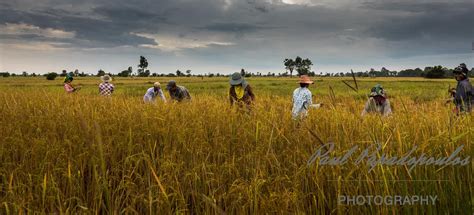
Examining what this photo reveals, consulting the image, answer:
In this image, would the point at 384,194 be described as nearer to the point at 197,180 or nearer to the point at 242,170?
the point at 242,170

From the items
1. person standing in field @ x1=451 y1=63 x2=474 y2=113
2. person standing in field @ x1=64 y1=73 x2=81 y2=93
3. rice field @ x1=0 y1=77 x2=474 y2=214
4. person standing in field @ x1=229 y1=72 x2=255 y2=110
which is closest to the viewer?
rice field @ x1=0 y1=77 x2=474 y2=214

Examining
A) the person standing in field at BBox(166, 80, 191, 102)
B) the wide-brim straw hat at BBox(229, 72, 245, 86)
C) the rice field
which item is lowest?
the rice field

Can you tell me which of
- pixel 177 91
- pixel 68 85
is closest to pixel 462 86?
pixel 177 91

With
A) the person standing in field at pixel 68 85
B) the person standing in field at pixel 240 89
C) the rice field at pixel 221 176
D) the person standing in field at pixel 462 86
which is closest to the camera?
the rice field at pixel 221 176

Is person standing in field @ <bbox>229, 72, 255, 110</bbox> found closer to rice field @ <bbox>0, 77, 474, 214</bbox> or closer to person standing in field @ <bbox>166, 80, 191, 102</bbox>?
person standing in field @ <bbox>166, 80, 191, 102</bbox>

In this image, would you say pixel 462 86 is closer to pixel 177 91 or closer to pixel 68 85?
pixel 177 91

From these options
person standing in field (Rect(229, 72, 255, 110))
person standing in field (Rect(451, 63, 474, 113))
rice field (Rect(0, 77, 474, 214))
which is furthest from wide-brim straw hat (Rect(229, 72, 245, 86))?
person standing in field (Rect(451, 63, 474, 113))

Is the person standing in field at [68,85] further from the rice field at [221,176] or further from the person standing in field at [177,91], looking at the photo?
the rice field at [221,176]

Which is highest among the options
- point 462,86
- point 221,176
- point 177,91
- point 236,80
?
point 236,80

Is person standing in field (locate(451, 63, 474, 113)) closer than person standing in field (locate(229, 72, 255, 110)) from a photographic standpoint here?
Yes

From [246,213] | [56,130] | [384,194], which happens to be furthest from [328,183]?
[56,130]

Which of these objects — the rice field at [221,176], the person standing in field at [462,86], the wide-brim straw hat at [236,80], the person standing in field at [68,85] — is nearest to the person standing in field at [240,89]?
the wide-brim straw hat at [236,80]

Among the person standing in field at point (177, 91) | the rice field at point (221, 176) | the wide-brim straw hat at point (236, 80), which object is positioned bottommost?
the rice field at point (221, 176)

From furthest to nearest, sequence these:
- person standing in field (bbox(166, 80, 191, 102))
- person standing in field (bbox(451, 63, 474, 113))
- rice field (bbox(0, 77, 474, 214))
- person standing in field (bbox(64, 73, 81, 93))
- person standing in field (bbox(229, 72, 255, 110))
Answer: person standing in field (bbox(64, 73, 81, 93)), person standing in field (bbox(166, 80, 191, 102)), person standing in field (bbox(229, 72, 255, 110)), person standing in field (bbox(451, 63, 474, 113)), rice field (bbox(0, 77, 474, 214))
